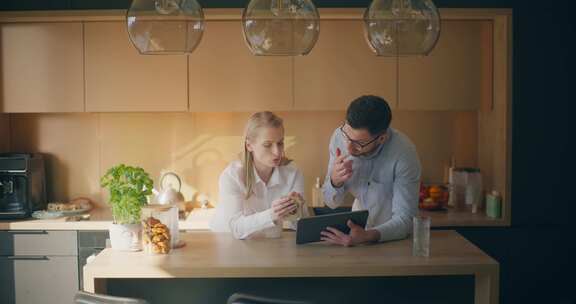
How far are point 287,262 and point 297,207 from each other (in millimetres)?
375

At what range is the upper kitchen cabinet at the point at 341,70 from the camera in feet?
14.5

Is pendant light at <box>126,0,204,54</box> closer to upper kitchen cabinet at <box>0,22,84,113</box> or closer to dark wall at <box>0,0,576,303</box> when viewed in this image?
dark wall at <box>0,0,576,303</box>

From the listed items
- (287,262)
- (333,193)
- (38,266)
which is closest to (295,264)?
(287,262)

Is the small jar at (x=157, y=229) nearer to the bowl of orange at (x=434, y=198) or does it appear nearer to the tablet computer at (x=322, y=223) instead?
the tablet computer at (x=322, y=223)

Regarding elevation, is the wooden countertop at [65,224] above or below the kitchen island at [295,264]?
below

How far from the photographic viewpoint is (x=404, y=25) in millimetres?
2324

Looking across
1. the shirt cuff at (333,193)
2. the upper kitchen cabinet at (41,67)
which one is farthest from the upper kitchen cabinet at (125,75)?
the shirt cuff at (333,193)

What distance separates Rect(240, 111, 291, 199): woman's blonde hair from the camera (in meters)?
3.06

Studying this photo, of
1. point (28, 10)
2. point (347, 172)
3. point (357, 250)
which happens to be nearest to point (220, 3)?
point (28, 10)

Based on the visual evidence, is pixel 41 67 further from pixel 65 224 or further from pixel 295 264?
pixel 295 264

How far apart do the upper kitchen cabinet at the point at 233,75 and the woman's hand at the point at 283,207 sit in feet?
5.71

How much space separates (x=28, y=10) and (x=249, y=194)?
7.52ft

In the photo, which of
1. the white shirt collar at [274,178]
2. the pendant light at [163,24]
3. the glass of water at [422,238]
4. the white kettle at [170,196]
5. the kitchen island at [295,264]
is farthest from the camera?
the white kettle at [170,196]

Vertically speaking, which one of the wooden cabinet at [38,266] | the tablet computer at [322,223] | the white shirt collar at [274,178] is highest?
the white shirt collar at [274,178]
